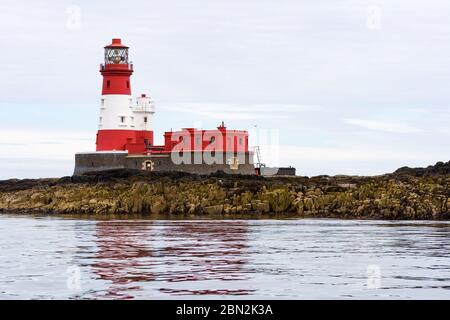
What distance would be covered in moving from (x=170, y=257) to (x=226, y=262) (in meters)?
2.00

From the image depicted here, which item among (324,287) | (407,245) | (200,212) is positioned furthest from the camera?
(200,212)

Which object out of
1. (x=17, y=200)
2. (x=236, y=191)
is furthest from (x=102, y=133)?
(x=236, y=191)

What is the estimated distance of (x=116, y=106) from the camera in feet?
227

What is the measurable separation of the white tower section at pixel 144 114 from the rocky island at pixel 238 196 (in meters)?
8.33

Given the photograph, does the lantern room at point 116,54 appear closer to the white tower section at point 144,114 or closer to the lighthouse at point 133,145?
the lighthouse at point 133,145

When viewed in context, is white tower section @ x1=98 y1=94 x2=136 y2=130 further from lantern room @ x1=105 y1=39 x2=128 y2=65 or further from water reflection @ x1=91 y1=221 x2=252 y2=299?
water reflection @ x1=91 y1=221 x2=252 y2=299

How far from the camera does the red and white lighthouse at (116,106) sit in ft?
228

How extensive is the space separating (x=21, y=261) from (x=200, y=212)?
28707mm

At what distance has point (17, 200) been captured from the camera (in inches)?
2480

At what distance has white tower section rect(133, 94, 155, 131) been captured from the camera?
7344cm

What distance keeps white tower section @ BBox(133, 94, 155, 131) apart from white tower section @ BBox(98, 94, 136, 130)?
319cm

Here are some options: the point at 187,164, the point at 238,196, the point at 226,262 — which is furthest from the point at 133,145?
the point at 226,262

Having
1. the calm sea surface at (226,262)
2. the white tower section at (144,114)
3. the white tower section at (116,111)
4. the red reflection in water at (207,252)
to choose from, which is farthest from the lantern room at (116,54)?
the calm sea surface at (226,262)

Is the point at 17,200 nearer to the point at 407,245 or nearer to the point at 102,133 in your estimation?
the point at 102,133
